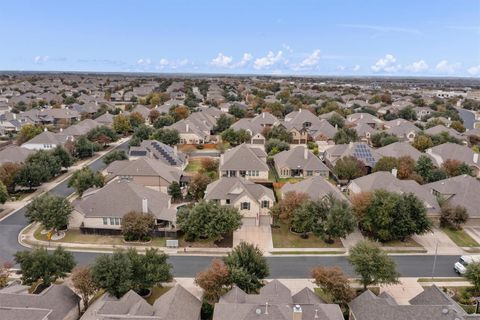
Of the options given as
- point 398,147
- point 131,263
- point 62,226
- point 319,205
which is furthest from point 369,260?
point 398,147

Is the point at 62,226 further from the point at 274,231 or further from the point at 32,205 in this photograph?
the point at 274,231

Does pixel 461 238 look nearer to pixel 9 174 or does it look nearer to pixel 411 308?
pixel 411 308

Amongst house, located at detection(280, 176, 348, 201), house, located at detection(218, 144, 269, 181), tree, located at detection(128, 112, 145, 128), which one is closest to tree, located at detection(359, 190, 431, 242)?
house, located at detection(280, 176, 348, 201)

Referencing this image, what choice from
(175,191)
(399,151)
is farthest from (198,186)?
(399,151)

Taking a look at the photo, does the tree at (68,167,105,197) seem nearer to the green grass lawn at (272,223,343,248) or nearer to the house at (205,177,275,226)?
the house at (205,177,275,226)

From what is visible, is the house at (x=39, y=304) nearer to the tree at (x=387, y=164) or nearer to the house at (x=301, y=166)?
the house at (x=301, y=166)

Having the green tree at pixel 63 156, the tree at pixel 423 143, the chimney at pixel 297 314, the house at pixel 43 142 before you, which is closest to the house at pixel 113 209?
the chimney at pixel 297 314
